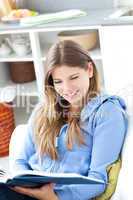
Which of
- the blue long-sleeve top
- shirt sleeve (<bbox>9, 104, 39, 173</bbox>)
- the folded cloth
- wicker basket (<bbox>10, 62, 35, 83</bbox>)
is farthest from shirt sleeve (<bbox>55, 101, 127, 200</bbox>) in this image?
wicker basket (<bbox>10, 62, 35, 83</bbox>)

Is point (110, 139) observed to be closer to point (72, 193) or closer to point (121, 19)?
point (72, 193)

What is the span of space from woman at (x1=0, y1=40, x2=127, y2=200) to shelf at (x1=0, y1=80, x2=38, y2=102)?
42.4 inches

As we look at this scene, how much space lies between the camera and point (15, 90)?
2.81 metres

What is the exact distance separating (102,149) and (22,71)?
160 centimetres

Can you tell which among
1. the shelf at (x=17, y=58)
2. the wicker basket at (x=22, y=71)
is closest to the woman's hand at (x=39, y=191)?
the shelf at (x=17, y=58)

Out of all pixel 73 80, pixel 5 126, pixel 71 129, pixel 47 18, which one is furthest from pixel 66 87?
pixel 5 126

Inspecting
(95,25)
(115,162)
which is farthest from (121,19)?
(115,162)

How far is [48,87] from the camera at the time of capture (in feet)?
5.19

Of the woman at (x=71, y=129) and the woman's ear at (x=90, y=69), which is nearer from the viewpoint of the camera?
the woman at (x=71, y=129)

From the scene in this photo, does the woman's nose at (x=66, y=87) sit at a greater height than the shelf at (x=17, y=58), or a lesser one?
greater

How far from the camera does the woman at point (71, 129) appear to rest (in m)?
1.38

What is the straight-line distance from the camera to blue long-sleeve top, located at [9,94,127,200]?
1.37 metres

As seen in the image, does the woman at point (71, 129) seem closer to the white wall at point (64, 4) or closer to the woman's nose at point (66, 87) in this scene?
the woman's nose at point (66, 87)

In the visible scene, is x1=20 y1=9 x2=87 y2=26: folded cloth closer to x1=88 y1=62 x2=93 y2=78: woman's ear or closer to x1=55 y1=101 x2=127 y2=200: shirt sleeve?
x1=88 y1=62 x2=93 y2=78: woman's ear
